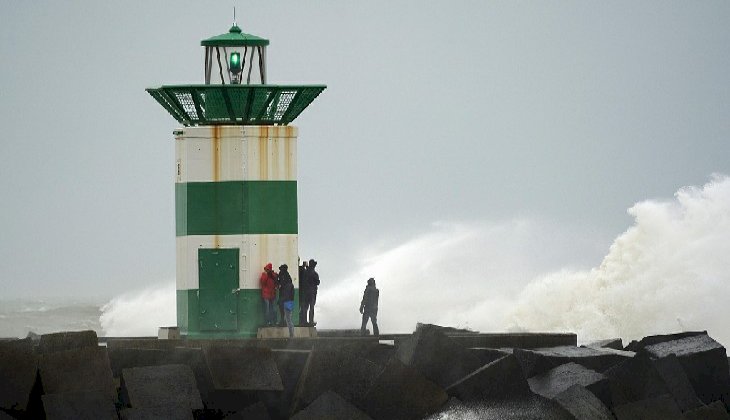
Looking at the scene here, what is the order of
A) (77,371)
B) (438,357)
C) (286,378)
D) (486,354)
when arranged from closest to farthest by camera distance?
(77,371) → (438,357) → (286,378) → (486,354)

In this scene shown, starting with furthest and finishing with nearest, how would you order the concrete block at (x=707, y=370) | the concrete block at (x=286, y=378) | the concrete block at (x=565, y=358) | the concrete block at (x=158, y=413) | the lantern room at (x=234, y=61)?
1. the lantern room at (x=234, y=61)
2. the concrete block at (x=707, y=370)
3. the concrete block at (x=565, y=358)
4. the concrete block at (x=286, y=378)
5. the concrete block at (x=158, y=413)

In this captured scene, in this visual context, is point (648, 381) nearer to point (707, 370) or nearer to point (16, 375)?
point (707, 370)

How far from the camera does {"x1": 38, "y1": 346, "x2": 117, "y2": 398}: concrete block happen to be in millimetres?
12234

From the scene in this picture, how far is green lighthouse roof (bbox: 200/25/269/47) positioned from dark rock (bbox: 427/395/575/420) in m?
9.14

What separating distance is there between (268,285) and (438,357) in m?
5.93

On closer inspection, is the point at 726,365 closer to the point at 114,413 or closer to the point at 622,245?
the point at 114,413

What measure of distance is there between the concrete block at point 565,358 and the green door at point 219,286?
5.76m

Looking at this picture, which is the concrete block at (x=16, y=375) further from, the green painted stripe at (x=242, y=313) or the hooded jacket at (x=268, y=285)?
the green painted stripe at (x=242, y=313)

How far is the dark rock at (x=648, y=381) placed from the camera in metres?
12.8

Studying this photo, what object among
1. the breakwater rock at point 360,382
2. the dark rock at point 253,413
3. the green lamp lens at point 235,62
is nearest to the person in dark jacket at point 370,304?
the green lamp lens at point 235,62

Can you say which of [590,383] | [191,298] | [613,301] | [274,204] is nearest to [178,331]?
[191,298]

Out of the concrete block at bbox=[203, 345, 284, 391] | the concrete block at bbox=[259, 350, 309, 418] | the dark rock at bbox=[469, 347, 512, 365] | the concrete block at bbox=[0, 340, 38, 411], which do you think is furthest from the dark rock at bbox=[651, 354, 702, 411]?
the concrete block at bbox=[0, 340, 38, 411]

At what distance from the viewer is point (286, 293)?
731 inches

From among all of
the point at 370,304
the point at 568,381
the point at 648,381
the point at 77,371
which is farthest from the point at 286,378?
the point at 370,304
